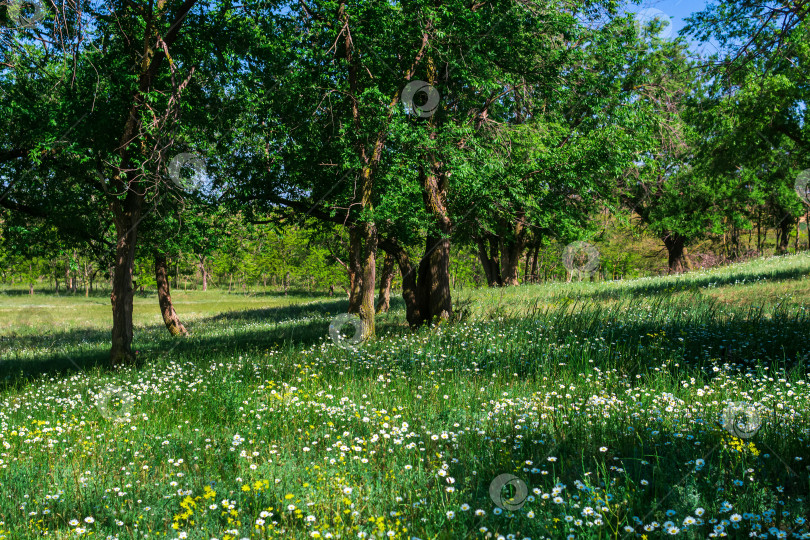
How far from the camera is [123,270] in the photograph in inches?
455

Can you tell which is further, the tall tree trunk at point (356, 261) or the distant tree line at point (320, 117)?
the tall tree trunk at point (356, 261)

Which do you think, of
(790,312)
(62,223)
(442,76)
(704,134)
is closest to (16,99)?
(62,223)

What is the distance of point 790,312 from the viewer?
1057 centimetres

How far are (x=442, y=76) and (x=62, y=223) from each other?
11.1m

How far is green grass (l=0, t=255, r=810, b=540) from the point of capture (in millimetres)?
3637

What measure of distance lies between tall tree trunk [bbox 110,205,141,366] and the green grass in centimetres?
222

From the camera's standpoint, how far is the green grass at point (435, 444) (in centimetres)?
364

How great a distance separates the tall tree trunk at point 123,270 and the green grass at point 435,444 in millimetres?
2223

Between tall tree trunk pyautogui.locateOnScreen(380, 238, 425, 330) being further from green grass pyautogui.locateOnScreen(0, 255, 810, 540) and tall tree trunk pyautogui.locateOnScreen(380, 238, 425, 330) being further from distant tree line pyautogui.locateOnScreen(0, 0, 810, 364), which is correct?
green grass pyautogui.locateOnScreen(0, 255, 810, 540)

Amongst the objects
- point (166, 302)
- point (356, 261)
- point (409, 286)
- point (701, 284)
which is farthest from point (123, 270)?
point (701, 284)

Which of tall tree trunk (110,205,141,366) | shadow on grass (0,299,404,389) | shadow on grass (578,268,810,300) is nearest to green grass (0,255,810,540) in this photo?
tall tree trunk (110,205,141,366)

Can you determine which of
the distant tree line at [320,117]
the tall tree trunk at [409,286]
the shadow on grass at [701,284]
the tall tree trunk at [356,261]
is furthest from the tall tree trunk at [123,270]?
the shadow on grass at [701,284]

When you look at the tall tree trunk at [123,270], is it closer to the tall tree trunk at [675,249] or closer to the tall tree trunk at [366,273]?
the tall tree trunk at [366,273]

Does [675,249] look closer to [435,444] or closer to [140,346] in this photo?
[140,346]
